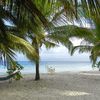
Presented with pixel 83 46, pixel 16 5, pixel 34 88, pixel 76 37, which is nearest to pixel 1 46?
pixel 16 5

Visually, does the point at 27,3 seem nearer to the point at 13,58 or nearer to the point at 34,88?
the point at 13,58

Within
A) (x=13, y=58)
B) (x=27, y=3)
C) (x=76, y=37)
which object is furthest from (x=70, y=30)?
(x=27, y=3)

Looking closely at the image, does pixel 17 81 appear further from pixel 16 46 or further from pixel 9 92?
pixel 16 46

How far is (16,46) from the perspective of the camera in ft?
33.8

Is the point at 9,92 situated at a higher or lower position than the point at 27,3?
lower

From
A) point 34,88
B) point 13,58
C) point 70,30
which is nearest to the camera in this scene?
point 13,58

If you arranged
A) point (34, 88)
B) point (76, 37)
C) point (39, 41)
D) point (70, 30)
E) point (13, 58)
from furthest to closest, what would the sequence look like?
point (76, 37), point (39, 41), point (70, 30), point (34, 88), point (13, 58)

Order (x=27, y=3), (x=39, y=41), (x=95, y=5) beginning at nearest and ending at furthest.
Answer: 1. (x=95, y=5)
2. (x=27, y=3)
3. (x=39, y=41)

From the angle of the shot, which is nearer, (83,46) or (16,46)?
(16,46)

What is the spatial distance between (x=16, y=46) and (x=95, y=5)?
22.3 ft

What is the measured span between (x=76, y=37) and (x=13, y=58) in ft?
28.3

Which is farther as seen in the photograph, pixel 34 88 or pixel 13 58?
pixel 34 88

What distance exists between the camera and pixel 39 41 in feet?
45.8

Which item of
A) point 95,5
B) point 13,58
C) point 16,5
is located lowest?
point 13,58
